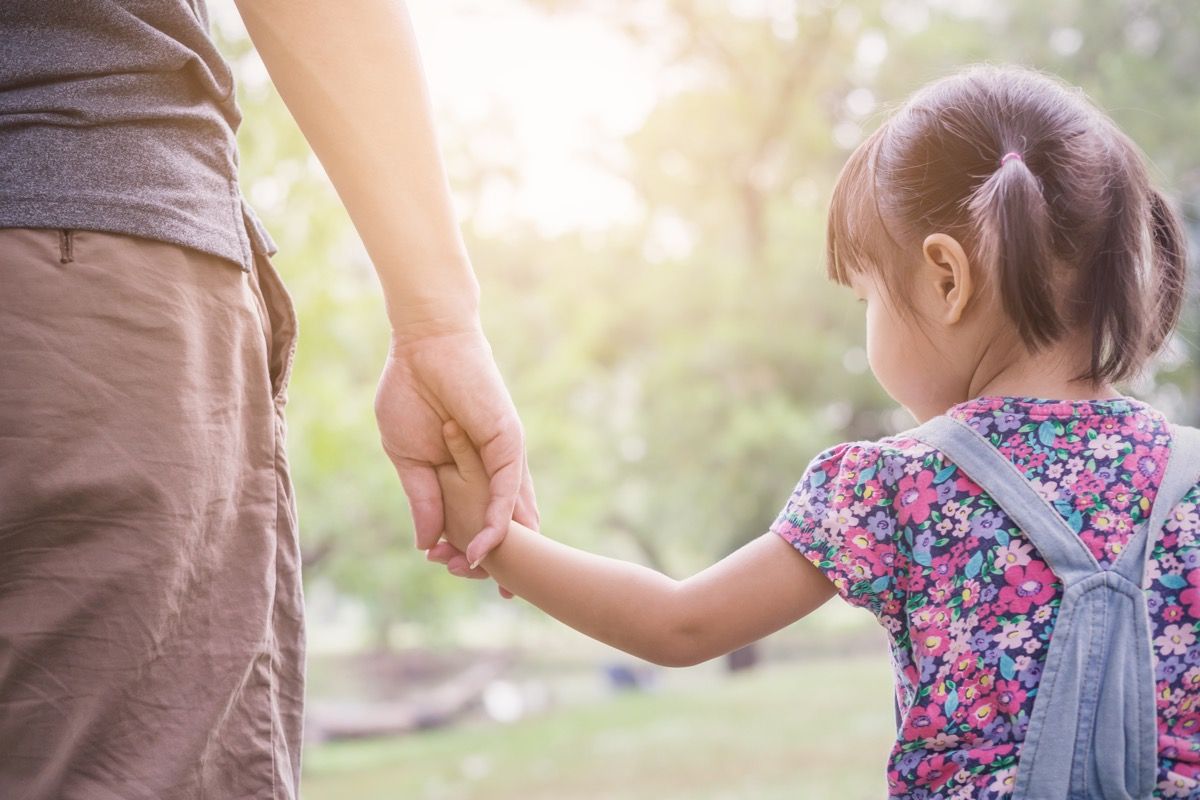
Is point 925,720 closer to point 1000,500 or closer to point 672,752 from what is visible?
point 1000,500

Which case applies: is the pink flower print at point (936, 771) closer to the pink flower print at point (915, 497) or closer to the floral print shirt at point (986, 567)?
the floral print shirt at point (986, 567)

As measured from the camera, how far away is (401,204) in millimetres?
1189

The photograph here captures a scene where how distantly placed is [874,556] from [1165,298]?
1.59 ft

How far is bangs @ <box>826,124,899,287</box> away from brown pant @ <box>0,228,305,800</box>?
691 millimetres

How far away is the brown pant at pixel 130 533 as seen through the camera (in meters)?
0.88

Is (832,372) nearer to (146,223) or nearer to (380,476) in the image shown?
(380,476)

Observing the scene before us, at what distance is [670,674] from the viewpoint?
14000 millimetres

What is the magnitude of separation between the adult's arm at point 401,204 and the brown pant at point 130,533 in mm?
209

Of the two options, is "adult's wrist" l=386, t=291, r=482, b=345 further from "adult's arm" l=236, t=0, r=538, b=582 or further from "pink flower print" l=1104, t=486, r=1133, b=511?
"pink flower print" l=1104, t=486, r=1133, b=511

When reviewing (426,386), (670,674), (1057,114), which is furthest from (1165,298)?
(670,674)

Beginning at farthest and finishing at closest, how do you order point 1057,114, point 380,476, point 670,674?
point 670,674 < point 380,476 < point 1057,114

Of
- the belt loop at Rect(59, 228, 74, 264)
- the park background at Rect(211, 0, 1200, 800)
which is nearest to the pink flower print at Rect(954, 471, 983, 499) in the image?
the belt loop at Rect(59, 228, 74, 264)

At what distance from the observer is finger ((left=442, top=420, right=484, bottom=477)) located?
1.36 m

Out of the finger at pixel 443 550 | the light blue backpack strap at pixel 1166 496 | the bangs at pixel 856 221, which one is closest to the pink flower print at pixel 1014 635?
the light blue backpack strap at pixel 1166 496
